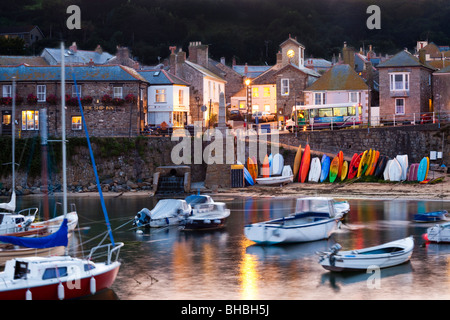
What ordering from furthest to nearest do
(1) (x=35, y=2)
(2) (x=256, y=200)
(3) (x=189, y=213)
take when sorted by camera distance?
1. (1) (x=35, y=2)
2. (2) (x=256, y=200)
3. (3) (x=189, y=213)

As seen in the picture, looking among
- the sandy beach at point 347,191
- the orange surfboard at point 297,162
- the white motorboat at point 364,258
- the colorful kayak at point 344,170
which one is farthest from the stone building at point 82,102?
the white motorboat at point 364,258

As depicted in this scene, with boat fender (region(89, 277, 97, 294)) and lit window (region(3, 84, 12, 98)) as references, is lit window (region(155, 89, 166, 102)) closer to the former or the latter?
lit window (region(3, 84, 12, 98))

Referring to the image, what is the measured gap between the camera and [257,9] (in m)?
174

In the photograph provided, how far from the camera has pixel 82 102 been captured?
65.4 meters

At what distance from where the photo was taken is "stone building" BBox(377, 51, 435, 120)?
66938 mm

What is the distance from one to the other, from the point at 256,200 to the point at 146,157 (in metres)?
13.8

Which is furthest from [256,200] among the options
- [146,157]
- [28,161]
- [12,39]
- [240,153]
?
[12,39]

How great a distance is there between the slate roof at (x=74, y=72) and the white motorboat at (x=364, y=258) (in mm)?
39918

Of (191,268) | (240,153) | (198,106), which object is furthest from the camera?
(198,106)

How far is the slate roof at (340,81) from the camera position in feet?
230

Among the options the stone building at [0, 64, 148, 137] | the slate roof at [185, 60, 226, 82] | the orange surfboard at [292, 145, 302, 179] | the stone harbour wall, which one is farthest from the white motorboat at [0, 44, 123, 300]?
the slate roof at [185, 60, 226, 82]

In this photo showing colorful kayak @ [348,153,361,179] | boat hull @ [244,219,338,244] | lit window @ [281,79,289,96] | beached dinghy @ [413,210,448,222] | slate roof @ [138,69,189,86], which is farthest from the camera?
lit window @ [281,79,289,96]
